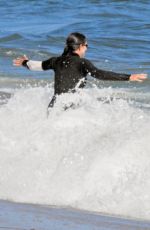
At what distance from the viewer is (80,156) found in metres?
6.88

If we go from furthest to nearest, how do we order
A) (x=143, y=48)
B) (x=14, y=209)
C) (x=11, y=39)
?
(x=11, y=39) < (x=143, y=48) < (x=14, y=209)

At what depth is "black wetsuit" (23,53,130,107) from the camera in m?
7.12

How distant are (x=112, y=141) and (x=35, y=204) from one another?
1.16 meters

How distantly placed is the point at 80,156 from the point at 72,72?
2.86 feet

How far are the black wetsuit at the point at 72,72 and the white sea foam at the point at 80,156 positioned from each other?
12 centimetres

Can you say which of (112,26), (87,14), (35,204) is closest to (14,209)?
(35,204)

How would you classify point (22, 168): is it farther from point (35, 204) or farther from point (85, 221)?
point (85, 221)

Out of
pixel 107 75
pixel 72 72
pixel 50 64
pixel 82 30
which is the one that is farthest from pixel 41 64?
pixel 82 30

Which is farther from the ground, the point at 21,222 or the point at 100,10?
the point at 100,10

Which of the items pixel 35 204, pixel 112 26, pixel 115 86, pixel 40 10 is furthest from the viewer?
pixel 40 10

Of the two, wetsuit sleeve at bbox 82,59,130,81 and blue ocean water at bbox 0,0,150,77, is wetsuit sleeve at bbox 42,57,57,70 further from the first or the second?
blue ocean water at bbox 0,0,150,77

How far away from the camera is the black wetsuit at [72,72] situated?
712cm

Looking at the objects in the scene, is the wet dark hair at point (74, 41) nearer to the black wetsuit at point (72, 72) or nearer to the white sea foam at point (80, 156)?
the black wetsuit at point (72, 72)

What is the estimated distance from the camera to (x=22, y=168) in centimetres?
700
